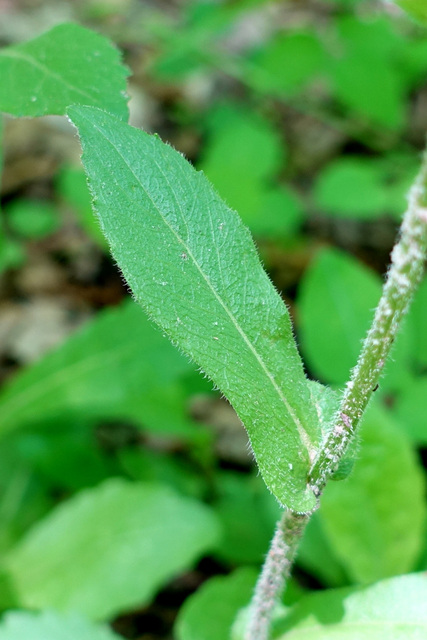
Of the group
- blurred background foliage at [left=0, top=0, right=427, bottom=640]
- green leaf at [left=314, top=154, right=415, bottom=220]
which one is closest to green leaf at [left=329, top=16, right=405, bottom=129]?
blurred background foliage at [left=0, top=0, right=427, bottom=640]

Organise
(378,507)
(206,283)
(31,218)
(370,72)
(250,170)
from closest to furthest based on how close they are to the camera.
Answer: (206,283)
(378,507)
(250,170)
(31,218)
(370,72)

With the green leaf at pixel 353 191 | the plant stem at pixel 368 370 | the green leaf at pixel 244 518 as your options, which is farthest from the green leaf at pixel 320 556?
the green leaf at pixel 353 191

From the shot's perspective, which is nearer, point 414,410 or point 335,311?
point 414,410

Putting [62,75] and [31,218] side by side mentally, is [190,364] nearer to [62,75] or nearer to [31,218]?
[62,75]

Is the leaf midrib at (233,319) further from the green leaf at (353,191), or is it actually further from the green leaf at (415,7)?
the green leaf at (353,191)

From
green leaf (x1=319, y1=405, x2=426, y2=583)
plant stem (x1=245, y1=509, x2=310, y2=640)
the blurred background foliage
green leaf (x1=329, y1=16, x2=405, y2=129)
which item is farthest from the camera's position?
green leaf (x1=329, y1=16, x2=405, y2=129)

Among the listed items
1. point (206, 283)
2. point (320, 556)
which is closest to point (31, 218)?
point (320, 556)

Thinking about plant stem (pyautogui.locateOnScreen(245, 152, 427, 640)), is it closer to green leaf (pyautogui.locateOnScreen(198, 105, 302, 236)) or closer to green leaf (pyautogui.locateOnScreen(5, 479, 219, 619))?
green leaf (pyautogui.locateOnScreen(5, 479, 219, 619))
